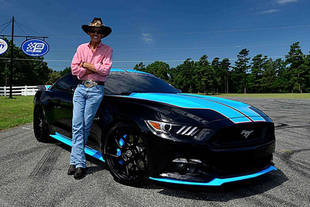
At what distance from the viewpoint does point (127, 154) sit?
8.04 feet

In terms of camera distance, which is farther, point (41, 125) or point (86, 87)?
point (41, 125)

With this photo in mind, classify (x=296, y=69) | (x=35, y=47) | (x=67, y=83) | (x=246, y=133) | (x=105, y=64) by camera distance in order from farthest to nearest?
(x=296, y=69) → (x=35, y=47) → (x=67, y=83) → (x=105, y=64) → (x=246, y=133)

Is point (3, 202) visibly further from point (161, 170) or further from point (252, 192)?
point (252, 192)

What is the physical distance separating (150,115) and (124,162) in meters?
0.67

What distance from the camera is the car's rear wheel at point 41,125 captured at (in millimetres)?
4156

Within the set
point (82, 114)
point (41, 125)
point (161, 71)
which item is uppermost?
point (161, 71)

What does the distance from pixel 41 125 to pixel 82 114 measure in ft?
6.68

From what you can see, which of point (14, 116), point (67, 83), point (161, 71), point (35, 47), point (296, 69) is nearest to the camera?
point (67, 83)

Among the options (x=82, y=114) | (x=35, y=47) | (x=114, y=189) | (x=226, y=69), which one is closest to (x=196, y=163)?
(x=114, y=189)

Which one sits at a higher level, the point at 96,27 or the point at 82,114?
the point at 96,27

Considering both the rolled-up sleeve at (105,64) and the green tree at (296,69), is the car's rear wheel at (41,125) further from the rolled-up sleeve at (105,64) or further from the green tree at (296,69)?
the green tree at (296,69)

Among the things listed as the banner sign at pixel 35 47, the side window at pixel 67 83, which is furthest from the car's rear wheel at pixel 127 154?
the banner sign at pixel 35 47

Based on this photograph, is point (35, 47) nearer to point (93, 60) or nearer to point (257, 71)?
point (93, 60)

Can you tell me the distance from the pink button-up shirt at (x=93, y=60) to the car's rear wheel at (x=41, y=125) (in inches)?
72.4
